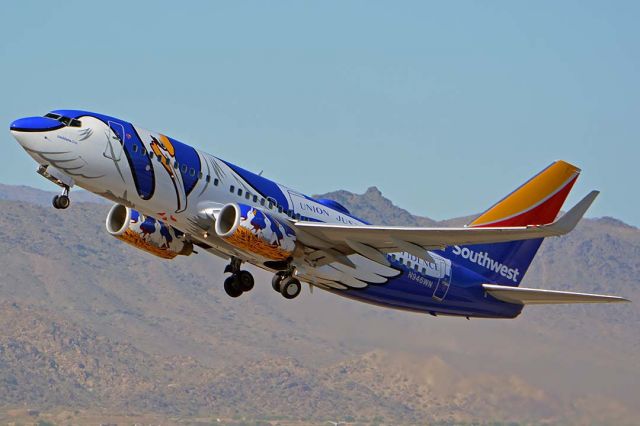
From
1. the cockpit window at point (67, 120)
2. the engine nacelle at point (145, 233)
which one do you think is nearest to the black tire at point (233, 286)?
the engine nacelle at point (145, 233)

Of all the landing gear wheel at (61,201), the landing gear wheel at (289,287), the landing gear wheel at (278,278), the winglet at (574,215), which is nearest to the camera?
the winglet at (574,215)

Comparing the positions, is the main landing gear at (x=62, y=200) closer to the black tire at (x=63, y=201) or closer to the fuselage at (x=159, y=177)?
the black tire at (x=63, y=201)

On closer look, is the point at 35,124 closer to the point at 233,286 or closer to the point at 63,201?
the point at 63,201

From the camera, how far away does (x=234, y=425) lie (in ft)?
538

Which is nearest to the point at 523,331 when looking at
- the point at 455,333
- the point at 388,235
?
the point at 455,333

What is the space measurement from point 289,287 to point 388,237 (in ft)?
14.1

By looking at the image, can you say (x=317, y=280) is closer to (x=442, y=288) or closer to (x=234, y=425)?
(x=442, y=288)

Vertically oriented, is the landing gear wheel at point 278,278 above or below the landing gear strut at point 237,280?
above

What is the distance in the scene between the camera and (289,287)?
165ft

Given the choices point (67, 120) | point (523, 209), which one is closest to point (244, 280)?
point (67, 120)

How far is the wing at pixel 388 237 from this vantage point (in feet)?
156

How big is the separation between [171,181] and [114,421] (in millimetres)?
128634

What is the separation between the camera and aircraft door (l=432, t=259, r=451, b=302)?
5547 cm

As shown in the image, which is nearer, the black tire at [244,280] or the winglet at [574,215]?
the winglet at [574,215]
